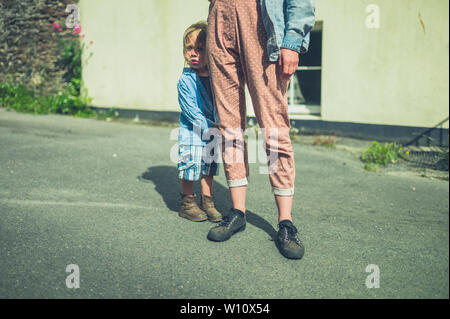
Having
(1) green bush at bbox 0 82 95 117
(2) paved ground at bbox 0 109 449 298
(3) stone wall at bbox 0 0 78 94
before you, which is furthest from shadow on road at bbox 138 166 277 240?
(3) stone wall at bbox 0 0 78 94

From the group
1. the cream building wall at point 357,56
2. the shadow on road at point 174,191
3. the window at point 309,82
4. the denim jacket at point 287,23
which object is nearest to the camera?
the denim jacket at point 287,23

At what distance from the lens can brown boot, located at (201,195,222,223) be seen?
2887mm

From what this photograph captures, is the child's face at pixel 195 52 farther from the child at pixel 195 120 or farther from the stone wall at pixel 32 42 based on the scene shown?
the stone wall at pixel 32 42

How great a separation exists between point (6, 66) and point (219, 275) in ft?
28.8

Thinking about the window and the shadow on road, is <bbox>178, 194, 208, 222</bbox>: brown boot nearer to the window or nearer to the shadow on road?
the shadow on road

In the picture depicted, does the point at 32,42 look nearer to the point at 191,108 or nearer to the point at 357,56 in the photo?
the point at 357,56

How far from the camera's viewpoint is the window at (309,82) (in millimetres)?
6840

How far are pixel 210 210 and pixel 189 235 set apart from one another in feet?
1.16

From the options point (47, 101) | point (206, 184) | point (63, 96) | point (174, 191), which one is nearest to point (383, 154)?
point (174, 191)

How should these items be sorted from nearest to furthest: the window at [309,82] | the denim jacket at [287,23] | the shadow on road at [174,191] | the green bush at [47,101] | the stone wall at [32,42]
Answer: the denim jacket at [287,23], the shadow on road at [174,191], the window at [309,82], the green bush at [47,101], the stone wall at [32,42]

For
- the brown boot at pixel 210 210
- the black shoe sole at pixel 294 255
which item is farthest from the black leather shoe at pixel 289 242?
the brown boot at pixel 210 210

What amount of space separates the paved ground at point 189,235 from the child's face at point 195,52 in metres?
1.14

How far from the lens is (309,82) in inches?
277

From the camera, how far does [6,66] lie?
8.88 m
